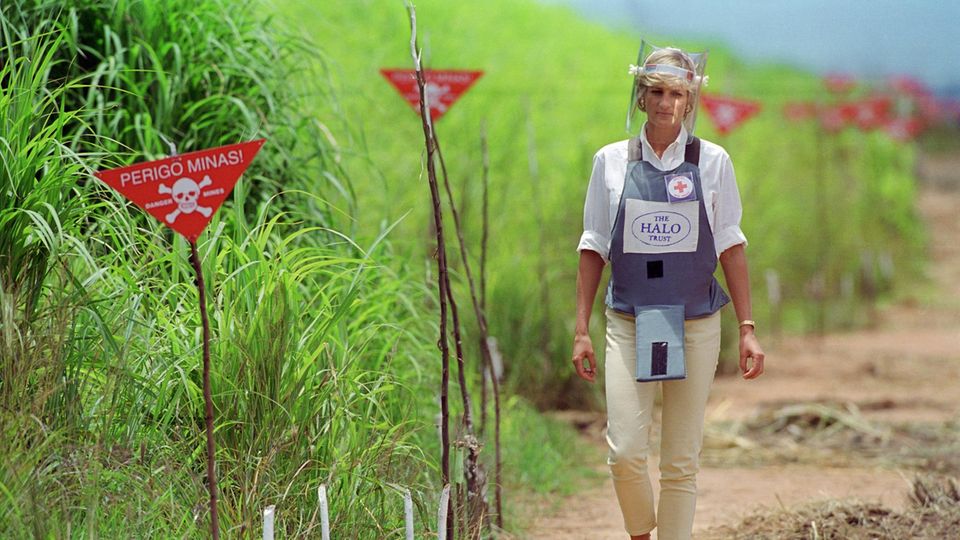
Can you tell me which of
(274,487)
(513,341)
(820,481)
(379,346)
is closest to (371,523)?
(274,487)

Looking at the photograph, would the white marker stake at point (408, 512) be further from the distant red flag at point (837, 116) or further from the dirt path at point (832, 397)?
the distant red flag at point (837, 116)

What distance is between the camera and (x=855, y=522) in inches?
172

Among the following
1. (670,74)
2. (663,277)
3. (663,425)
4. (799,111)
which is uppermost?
(799,111)

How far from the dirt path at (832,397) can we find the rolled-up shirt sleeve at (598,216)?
4.53ft

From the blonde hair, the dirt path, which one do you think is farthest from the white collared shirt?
the dirt path

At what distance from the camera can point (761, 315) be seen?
1109 cm

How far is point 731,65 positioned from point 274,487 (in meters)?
14.0

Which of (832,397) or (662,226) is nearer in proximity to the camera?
(662,226)

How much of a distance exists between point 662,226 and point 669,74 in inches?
15.3

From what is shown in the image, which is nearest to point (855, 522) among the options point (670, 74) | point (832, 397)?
point (670, 74)

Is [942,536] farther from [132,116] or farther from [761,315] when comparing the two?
[761,315]

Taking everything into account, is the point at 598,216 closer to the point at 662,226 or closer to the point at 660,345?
the point at 662,226

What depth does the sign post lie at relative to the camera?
111 inches

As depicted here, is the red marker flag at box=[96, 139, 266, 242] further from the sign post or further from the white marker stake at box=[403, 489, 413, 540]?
the white marker stake at box=[403, 489, 413, 540]
